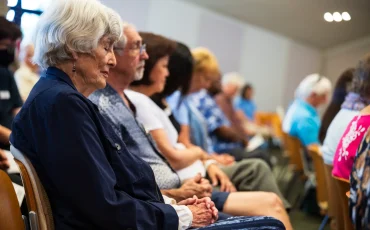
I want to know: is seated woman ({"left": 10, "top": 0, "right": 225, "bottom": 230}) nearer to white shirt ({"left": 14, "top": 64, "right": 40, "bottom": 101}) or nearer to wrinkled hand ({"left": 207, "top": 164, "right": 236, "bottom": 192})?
wrinkled hand ({"left": 207, "top": 164, "right": 236, "bottom": 192})

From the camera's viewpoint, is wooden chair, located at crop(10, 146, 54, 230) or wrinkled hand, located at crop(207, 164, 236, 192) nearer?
wooden chair, located at crop(10, 146, 54, 230)

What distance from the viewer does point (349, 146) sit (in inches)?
85.4

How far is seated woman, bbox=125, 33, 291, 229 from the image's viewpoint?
7.42 ft

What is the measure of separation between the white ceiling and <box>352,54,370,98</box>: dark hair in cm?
40

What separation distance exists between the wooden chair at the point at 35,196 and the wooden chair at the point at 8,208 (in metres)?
0.04

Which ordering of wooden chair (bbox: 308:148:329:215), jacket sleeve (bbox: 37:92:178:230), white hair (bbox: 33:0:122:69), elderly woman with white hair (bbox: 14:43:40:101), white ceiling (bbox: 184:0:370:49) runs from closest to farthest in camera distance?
jacket sleeve (bbox: 37:92:178:230)
white hair (bbox: 33:0:122:69)
white ceiling (bbox: 184:0:370:49)
wooden chair (bbox: 308:148:329:215)
elderly woman with white hair (bbox: 14:43:40:101)

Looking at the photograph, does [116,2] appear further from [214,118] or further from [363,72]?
[214,118]

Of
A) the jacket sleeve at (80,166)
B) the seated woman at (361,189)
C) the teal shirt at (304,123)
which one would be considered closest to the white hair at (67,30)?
the jacket sleeve at (80,166)

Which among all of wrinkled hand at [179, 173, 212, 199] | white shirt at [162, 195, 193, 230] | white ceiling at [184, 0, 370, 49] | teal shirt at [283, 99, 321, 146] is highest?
white ceiling at [184, 0, 370, 49]

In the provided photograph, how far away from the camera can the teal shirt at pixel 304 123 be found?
12.6ft

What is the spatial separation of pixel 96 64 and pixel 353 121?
1.12 metres

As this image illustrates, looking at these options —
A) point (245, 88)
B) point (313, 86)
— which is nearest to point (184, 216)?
point (313, 86)

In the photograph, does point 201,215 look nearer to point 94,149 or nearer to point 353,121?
point 94,149

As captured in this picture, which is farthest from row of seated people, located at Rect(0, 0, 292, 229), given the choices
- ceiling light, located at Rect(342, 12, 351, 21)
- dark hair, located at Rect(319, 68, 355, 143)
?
ceiling light, located at Rect(342, 12, 351, 21)
